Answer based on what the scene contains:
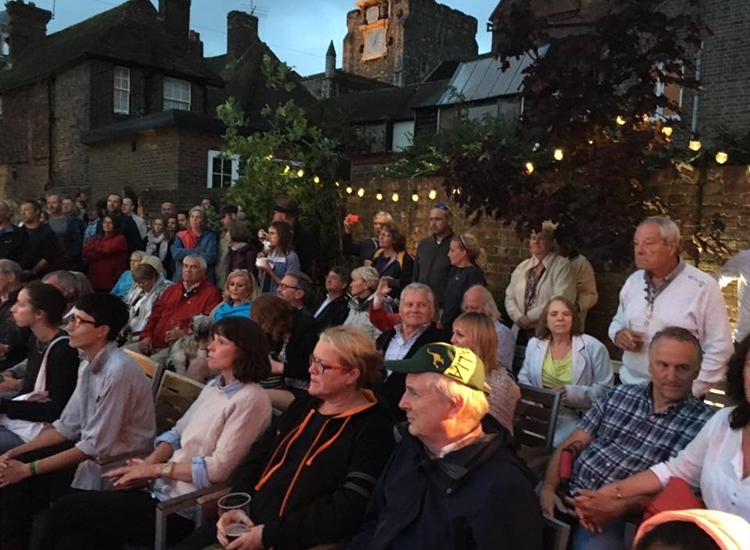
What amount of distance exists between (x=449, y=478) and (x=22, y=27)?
2749 centimetres

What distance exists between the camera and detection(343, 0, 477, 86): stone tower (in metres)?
34.4

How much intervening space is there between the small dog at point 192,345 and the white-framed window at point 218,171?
10146mm

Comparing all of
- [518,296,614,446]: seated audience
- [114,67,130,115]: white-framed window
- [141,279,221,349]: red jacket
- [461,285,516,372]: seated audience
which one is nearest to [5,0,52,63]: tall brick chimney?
[114,67,130,115]: white-framed window

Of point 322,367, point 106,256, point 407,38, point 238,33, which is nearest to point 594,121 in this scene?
point 322,367

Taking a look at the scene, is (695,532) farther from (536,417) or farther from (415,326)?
(415,326)

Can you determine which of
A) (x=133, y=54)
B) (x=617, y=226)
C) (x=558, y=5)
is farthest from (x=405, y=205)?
(x=133, y=54)

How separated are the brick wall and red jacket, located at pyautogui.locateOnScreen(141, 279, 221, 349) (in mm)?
3662

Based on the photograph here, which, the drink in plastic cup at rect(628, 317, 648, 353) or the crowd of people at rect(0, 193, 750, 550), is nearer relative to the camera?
the crowd of people at rect(0, 193, 750, 550)

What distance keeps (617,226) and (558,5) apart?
1451 cm

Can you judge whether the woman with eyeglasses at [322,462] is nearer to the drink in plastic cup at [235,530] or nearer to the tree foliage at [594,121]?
the drink in plastic cup at [235,530]

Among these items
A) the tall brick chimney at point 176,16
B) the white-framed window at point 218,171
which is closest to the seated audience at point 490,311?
the white-framed window at point 218,171

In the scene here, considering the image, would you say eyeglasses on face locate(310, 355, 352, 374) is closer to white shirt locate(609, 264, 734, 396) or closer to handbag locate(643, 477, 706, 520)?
handbag locate(643, 477, 706, 520)

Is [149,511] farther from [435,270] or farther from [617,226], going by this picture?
[617,226]

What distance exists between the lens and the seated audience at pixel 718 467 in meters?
2.09
